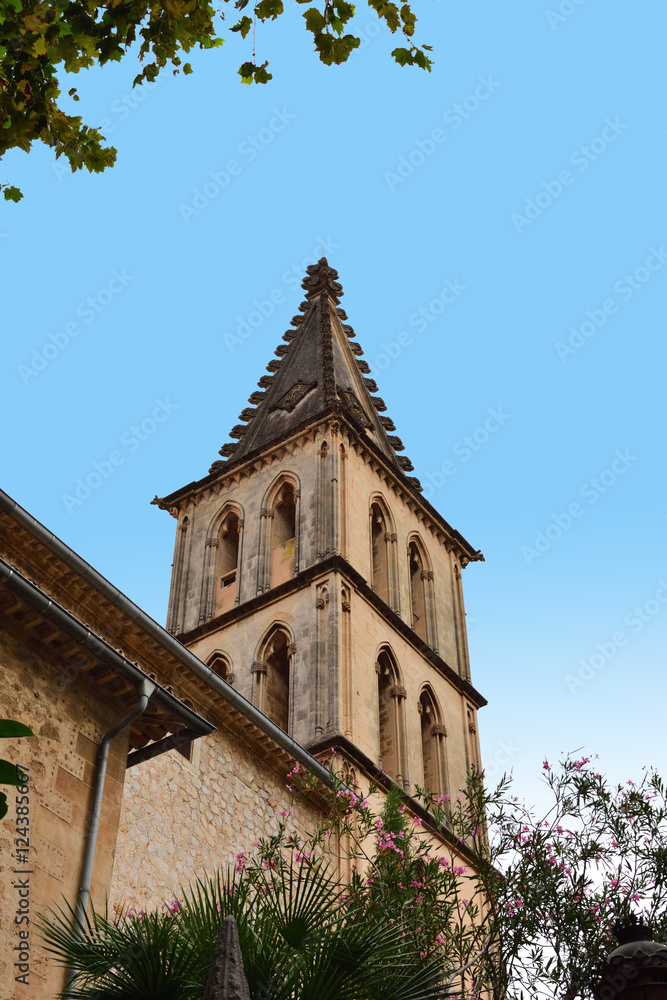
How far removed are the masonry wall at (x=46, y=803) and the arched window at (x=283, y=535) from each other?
47.3 feet

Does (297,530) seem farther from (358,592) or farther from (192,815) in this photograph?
(192,815)

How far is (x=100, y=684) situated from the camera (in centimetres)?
895

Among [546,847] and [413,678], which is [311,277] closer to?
[413,678]

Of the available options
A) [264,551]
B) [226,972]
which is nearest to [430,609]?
[264,551]

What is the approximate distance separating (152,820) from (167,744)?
278 centimetres

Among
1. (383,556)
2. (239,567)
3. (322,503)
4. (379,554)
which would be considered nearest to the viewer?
(322,503)

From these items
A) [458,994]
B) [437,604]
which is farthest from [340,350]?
[458,994]

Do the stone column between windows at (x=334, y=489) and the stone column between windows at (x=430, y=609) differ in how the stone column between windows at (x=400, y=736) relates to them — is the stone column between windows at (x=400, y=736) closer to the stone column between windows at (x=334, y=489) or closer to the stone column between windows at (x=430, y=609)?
the stone column between windows at (x=430, y=609)

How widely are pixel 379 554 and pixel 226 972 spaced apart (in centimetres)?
2051

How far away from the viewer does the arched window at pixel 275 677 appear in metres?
21.6

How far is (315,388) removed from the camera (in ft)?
91.8

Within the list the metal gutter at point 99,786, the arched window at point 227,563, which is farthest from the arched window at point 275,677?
the metal gutter at point 99,786

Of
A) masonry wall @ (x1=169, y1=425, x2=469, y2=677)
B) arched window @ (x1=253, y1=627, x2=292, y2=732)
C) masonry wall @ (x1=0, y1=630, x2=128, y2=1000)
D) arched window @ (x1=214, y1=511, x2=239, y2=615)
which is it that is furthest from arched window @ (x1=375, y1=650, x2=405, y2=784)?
masonry wall @ (x1=0, y1=630, x2=128, y2=1000)

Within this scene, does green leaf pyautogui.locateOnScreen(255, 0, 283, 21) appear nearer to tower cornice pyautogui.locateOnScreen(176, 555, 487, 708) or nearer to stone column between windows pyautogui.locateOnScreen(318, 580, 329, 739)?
stone column between windows pyautogui.locateOnScreen(318, 580, 329, 739)
